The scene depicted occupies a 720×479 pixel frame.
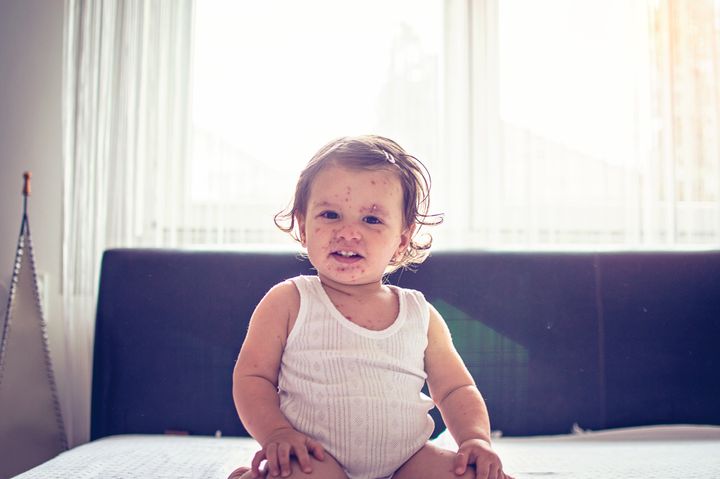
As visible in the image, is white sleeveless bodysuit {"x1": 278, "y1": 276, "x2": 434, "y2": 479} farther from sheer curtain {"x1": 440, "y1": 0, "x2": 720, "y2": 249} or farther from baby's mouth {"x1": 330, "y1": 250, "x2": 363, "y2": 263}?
sheer curtain {"x1": 440, "y1": 0, "x2": 720, "y2": 249}

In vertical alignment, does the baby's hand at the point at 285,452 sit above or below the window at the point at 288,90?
below

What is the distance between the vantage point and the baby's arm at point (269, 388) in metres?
0.94

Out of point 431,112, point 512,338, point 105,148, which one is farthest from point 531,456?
point 105,148

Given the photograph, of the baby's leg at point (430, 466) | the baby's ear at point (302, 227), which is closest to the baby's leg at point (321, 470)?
the baby's leg at point (430, 466)

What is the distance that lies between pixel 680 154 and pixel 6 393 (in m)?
2.04

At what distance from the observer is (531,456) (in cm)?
139

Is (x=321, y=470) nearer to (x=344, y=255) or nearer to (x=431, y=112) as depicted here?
(x=344, y=255)

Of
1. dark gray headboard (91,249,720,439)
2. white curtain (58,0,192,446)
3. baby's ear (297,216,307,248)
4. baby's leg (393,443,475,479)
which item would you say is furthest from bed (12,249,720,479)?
baby's leg (393,443,475,479)

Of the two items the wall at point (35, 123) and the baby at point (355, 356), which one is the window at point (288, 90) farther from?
the baby at point (355, 356)

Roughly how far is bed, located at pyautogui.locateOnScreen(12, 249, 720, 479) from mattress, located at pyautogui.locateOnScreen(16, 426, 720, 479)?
0.05 feet

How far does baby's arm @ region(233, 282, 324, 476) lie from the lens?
3.08ft

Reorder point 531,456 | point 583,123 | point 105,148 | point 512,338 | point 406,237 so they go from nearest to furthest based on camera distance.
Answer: point 406,237 → point 531,456 → point 512,338 → point 105,148 → point 583,123

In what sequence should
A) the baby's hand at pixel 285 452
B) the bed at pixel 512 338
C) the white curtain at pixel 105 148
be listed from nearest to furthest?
the baby's hand at pixel 285 452, the bed at pixel 512 338, the white curtain at pixel 105 148

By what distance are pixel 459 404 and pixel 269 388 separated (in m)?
0.33
